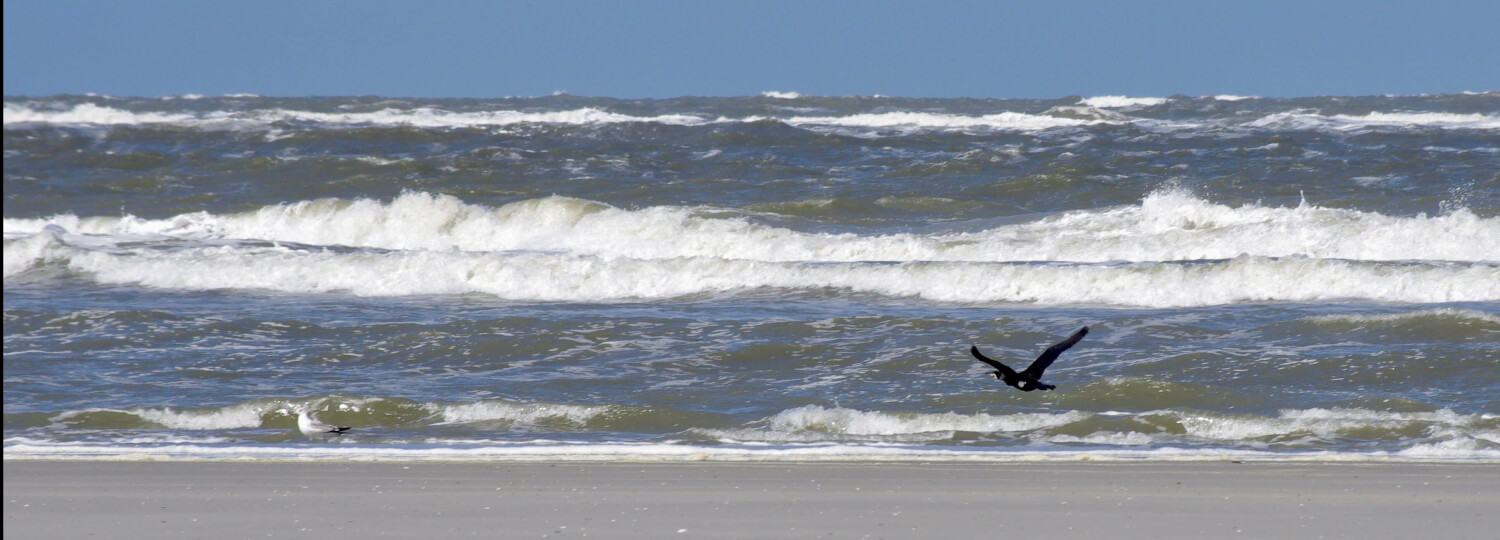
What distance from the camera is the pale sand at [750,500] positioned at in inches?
176

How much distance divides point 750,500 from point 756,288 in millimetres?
6313

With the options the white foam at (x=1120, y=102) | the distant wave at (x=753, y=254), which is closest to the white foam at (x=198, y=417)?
the distant wave at (x=753, y=254)

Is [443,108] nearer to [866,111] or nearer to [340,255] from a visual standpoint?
[866,111]

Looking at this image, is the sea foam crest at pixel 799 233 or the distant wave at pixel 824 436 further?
the sea foam crest at pixel 799 233

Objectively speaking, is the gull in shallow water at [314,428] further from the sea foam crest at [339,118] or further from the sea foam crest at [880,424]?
the sea foam crest at [339,118]

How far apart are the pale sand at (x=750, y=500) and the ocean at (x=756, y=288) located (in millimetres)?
377

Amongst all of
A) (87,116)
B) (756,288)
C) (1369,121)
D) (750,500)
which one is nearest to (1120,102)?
(1369,121)

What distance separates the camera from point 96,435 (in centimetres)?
643

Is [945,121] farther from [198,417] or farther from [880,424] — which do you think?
[198,417]

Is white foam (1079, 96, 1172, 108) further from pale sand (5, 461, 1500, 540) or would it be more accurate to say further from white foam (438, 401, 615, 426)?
pale sand (5, 461, 1500, 540)

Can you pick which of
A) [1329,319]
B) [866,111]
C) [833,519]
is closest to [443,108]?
[866,111]

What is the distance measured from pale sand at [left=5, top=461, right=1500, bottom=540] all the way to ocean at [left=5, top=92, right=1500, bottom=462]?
38 centimetres

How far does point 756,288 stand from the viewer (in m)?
11.2

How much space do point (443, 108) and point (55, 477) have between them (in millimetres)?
23622
